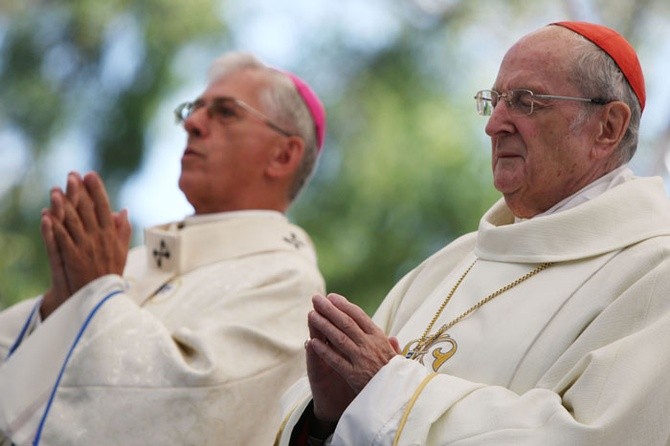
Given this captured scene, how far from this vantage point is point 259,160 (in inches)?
211

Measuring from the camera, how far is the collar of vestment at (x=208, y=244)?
508 cm

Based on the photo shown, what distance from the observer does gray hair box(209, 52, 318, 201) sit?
18.0 feet

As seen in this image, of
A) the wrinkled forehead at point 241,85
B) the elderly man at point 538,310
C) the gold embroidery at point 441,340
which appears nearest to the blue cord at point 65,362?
the elderly man at point 538,310

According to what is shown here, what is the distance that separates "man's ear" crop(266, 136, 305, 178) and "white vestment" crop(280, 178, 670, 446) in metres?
1.77

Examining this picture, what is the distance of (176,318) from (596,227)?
189cm

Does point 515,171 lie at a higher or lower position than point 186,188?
higher

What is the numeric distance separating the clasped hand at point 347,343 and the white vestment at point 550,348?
66mm

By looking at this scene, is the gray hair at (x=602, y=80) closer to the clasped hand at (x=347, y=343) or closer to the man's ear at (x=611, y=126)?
the man's ear at (x=611, y=126)

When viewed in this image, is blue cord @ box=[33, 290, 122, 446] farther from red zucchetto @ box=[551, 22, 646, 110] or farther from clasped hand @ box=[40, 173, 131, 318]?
red zucchetto @ box=[551, 22, 646, 110]

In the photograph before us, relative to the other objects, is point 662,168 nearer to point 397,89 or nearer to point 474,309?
point 397,89

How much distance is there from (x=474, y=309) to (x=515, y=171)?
394mm

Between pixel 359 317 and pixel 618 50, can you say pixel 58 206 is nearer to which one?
pixel 359 317

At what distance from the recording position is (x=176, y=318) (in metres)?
4.77

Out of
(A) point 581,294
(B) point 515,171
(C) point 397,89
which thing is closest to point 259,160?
(B) point 515,171
